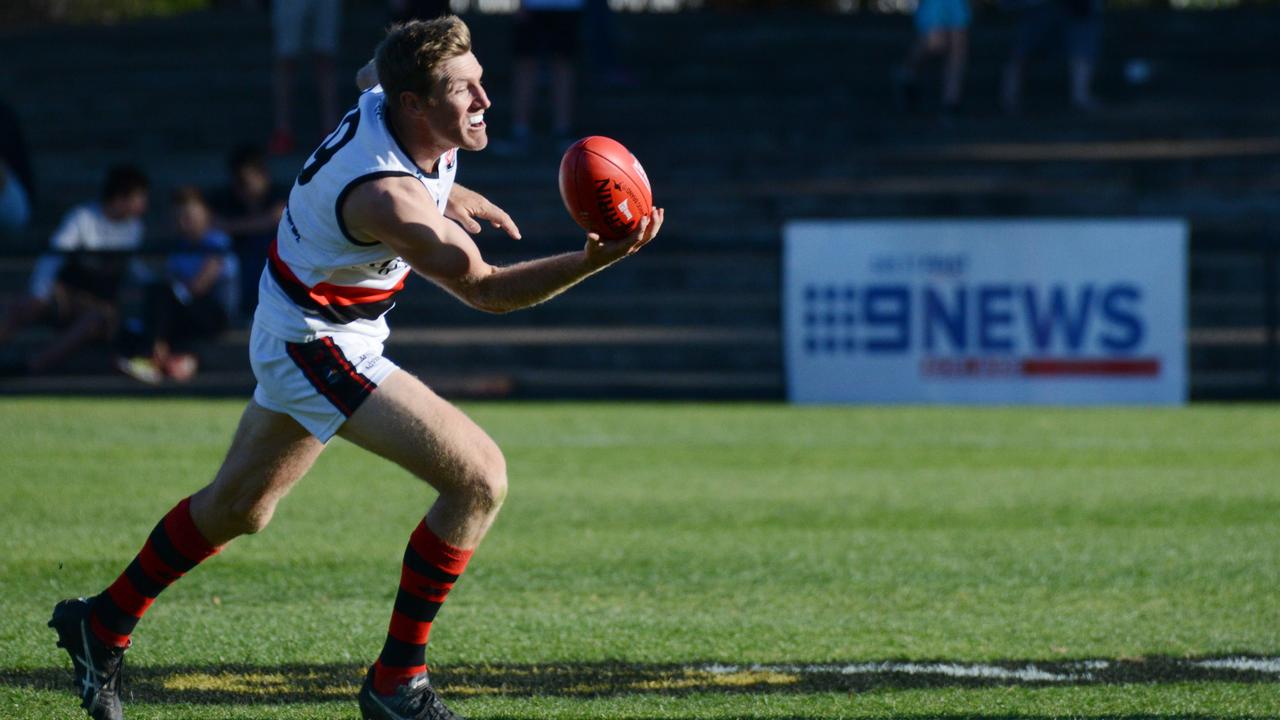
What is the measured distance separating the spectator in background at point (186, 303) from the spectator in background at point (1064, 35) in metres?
8.39

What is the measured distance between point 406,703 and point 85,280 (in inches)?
398

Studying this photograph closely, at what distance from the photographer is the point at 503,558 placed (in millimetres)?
7414

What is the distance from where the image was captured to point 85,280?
1389cm

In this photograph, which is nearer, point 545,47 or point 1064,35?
point 545,47

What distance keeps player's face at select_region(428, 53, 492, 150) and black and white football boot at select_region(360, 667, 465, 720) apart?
158 cm

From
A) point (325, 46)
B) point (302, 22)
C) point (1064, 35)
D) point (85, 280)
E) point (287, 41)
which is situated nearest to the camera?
point (85, 280)

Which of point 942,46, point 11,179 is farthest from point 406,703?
point 942,46

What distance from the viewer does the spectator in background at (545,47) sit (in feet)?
52.9

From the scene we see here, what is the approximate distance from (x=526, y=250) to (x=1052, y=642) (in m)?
8.45

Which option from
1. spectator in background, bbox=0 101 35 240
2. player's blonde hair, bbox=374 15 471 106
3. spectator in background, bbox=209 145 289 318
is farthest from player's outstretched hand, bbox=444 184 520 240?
spectator in background, bbox=0 101 35 240

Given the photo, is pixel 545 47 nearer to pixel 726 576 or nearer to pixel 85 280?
pixel 85 280

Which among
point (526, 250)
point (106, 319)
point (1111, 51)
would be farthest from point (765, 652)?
point (1111, 51)

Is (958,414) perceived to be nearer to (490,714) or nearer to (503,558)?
(503,558)

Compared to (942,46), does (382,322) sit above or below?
below
